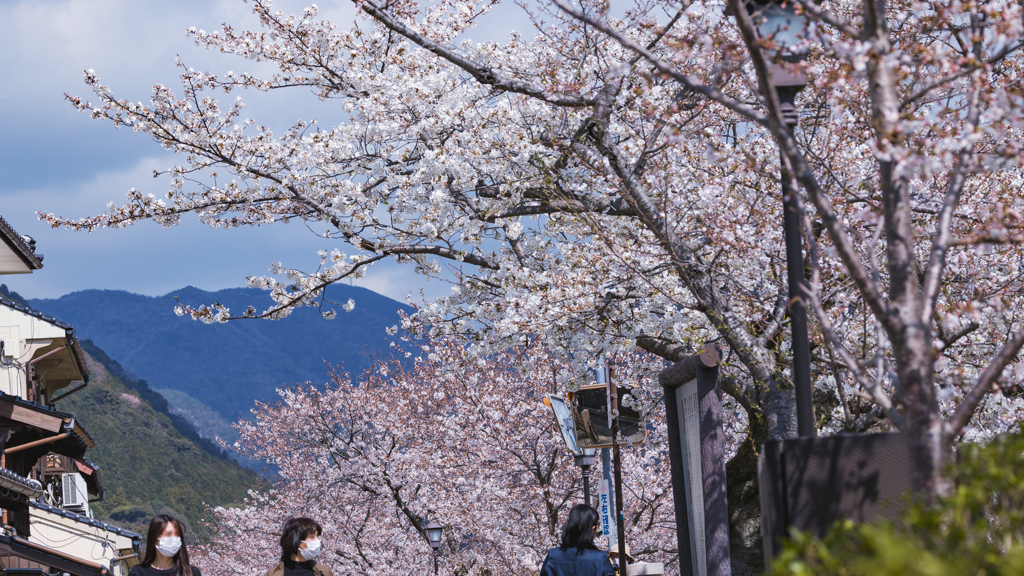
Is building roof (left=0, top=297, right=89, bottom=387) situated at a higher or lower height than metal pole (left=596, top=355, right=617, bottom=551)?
higher

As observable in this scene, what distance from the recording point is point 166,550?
18.7ft

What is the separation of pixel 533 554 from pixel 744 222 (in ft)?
40.1

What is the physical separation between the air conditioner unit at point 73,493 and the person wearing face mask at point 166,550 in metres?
21.2

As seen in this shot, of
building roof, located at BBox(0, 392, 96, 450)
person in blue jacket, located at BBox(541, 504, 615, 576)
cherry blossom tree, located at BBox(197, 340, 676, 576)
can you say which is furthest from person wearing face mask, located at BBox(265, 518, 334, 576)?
building roof, located at BBox(0, 392, 96, 450)

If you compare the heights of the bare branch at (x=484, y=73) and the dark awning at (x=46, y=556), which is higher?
the bare branch at (x=484, y=73)

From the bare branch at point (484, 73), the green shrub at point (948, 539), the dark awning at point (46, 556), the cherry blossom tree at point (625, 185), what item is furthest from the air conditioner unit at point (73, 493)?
the green shrub at point (948, 539)

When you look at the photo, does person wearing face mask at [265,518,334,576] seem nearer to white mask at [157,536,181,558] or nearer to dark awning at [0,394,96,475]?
white mask at [157,536,181,558]

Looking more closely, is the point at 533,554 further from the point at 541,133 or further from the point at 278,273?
the point at 541,133

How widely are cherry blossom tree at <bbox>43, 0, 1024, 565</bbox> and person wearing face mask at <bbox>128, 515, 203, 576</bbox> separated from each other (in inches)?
147

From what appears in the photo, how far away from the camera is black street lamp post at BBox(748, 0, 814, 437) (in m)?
3.78

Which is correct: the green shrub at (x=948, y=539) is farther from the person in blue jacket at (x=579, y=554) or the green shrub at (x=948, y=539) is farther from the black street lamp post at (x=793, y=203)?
the person in blue jacket at (x=579, y=554)

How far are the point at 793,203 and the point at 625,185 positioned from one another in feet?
12.4

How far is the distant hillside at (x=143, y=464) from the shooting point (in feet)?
160

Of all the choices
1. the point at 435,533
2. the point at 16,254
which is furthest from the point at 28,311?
the point at 435,533
